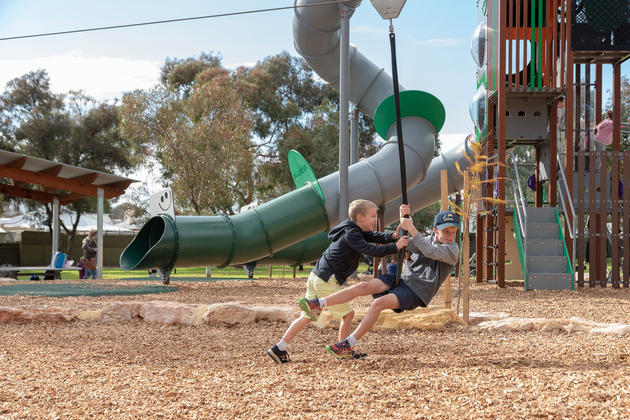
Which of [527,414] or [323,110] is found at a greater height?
[323,110]

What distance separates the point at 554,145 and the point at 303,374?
29.9 ft

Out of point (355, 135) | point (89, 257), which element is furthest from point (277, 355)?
point (89, 257)

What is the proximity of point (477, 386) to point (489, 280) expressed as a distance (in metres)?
9.59

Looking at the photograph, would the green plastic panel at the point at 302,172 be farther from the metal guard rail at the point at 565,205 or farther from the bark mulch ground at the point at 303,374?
the bark mulch ground at the point at 303,374

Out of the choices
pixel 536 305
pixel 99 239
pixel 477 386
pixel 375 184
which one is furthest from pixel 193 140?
pixel 477 386

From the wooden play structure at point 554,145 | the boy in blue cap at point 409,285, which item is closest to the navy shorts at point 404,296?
the boy in blue cap at point 409,285

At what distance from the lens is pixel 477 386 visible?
12.0 feet

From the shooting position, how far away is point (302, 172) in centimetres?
1262

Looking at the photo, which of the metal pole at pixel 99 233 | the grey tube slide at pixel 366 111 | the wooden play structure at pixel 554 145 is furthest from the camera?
the metal pole at pixel 99 233

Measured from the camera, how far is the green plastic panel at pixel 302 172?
39.3 ft

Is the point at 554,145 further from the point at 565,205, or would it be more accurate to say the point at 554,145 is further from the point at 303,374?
the point at 303,374

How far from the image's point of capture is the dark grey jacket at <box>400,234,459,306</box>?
14.8 feet

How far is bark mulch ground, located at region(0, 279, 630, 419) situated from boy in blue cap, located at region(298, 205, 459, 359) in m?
0.30

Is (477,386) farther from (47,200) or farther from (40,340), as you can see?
(47,200)
